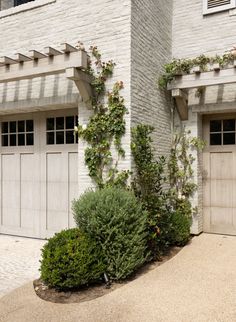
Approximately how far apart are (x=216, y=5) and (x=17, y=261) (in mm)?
6567

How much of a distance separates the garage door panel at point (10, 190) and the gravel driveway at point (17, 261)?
0.43 m

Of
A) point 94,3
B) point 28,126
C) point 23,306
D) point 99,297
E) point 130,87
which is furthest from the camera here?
point 28,126

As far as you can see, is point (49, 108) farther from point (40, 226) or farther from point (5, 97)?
point (40, 226)

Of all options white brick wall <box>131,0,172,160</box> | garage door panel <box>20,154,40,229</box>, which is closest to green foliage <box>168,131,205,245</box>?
white brick wall <box>131,0,172,160</box>

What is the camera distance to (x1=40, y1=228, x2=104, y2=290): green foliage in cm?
423

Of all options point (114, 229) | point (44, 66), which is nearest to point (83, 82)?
point (44, 66)

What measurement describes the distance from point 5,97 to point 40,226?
9.65 ft

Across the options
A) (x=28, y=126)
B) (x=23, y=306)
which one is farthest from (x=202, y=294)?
(x=28, y=126)


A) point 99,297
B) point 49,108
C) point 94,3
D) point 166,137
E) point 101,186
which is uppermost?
point 94,3

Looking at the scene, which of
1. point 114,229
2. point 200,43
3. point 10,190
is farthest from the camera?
point 10,190

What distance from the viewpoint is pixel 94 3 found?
6.27 meters

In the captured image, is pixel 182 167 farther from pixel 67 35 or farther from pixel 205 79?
pixel 67 35

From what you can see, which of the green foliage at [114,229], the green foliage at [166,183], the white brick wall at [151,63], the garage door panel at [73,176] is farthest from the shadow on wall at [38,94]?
the green foliage at [114,229]

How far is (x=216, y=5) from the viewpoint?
23.6 feet
